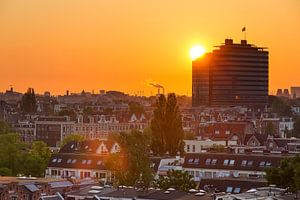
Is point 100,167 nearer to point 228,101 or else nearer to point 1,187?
point 1,187

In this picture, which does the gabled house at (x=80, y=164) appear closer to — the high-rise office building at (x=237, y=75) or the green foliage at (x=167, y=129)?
the green foliage at (x=167, y=129)

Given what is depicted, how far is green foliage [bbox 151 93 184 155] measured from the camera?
188ft

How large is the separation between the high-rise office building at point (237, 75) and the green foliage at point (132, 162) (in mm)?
93190

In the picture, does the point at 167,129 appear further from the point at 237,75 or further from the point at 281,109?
the point at 237,75

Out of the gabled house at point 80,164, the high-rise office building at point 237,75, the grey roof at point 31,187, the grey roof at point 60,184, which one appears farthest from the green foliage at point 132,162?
the high-rise office building at point 237,75

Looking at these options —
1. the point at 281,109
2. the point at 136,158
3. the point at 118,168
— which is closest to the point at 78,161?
the point at 118,168

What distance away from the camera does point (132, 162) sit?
4253cm

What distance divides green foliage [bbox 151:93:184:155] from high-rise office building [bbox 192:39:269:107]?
78219 mm

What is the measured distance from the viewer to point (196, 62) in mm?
150500

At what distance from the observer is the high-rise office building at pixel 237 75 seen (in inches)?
5448

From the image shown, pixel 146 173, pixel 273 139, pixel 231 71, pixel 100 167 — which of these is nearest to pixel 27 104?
pixel 231 71

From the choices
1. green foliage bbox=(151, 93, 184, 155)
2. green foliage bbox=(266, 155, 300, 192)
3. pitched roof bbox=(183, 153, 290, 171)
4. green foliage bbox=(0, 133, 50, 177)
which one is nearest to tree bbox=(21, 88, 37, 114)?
green foliage bbox=(151, 93, 184, 155)

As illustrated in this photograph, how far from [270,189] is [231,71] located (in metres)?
105

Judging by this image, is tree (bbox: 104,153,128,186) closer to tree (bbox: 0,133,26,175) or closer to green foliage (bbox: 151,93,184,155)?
tree (bbox: 0,133,26,175)
